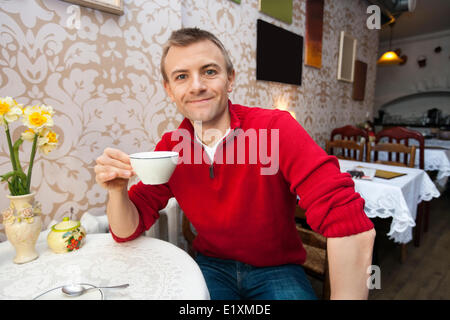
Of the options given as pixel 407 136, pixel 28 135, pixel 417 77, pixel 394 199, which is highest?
pixel 417 77

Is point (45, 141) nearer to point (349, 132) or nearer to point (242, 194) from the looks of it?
point (242, 194)

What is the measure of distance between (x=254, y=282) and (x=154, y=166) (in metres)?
0.65

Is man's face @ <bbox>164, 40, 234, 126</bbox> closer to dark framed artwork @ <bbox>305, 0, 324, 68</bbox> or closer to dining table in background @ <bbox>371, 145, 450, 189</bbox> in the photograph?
dark framed artwork @ <bbox>305, 0, 324, 68</bbox>

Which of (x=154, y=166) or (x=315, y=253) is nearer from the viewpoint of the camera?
(x=154, y=166)

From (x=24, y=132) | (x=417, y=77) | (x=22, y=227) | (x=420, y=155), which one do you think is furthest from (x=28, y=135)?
(x=417, y=77)

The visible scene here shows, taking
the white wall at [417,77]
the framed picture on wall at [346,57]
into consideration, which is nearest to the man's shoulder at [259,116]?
the framed picture on wall at [346,57]

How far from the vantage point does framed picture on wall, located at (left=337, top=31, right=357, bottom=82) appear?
3.69 meters

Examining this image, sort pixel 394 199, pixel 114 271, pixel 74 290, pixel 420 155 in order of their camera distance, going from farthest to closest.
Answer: pixel 420 155
pixel 394 199
pixel 114 271
pixel 74 290

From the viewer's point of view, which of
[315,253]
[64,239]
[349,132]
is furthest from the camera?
[349,132]

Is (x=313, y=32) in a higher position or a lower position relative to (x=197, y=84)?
higher

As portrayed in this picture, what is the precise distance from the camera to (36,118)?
2.68ft

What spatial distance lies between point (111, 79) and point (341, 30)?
362cm

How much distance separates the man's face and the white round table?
54cm
